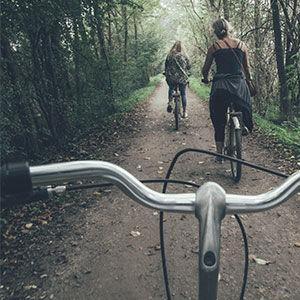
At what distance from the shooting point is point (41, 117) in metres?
8.14

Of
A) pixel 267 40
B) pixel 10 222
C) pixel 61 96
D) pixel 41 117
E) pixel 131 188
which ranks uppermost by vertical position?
pixel 267 40

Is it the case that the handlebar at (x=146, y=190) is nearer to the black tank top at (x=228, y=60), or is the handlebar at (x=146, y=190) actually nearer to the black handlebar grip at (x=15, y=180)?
the black handlebar grip at (x=15, y=180)

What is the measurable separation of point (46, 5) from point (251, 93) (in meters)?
4.33

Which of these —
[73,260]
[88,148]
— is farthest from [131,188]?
[88,148]

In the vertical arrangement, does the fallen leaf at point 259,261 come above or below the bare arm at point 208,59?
below

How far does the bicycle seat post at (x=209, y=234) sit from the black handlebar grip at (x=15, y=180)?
49cm

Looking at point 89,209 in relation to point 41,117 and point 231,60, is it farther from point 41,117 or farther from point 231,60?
point 41,117

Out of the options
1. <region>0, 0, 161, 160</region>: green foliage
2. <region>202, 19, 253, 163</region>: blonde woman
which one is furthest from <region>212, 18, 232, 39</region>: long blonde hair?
<region>0, 0, 161, 160</region>: green foliage

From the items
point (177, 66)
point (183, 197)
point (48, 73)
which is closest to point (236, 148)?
point (183, 197)

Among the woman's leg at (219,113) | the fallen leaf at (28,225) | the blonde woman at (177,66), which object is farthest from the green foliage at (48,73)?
the woman's leg at (219,113)

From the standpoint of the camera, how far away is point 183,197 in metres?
0.93

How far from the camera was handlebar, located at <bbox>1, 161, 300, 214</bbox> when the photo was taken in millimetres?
832

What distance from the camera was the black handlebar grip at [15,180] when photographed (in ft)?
2.51

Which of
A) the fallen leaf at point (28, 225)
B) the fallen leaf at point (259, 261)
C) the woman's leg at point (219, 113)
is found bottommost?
the fallen leaf at point (28, 225)
